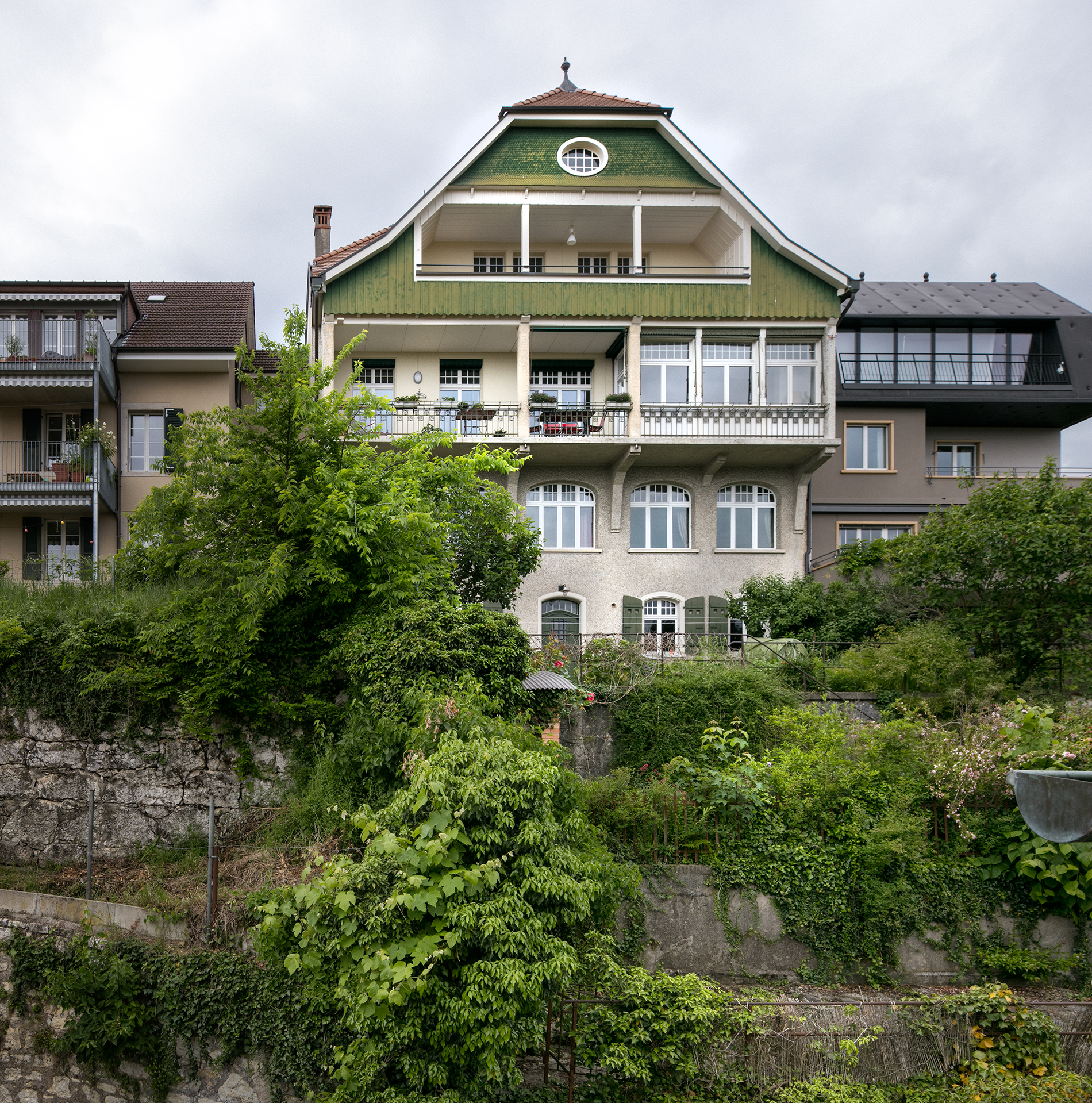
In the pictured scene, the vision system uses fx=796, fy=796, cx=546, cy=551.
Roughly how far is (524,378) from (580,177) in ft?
17.9

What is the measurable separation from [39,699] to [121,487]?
11115 mm

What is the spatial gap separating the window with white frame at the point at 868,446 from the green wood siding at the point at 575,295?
4220mm

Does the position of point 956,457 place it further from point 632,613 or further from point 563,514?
point 563,514

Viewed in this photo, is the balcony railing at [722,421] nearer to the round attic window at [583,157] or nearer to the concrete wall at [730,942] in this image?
the round attic window at [583,157]

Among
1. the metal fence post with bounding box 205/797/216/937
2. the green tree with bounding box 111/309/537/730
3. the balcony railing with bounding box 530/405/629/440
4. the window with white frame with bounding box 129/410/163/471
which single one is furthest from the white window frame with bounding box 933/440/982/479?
the metal fence post with bounding box 205/797/216/937

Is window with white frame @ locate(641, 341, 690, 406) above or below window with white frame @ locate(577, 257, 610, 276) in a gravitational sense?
below

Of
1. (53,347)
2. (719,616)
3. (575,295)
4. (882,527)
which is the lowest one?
(719,616)

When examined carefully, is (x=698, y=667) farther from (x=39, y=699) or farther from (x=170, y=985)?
(x=39, y=699)

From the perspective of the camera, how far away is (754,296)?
20.4 meters

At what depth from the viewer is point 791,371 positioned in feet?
68.8

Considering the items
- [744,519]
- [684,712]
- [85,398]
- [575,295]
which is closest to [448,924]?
[684,712]

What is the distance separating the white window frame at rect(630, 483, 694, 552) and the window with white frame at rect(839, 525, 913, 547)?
5021mm

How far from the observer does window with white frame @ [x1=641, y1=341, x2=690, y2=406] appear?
20734 millimetres

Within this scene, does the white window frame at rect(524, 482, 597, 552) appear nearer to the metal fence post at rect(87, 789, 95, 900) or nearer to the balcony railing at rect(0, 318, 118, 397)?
the balcony railing at rect(0, 318, 118, 397)
